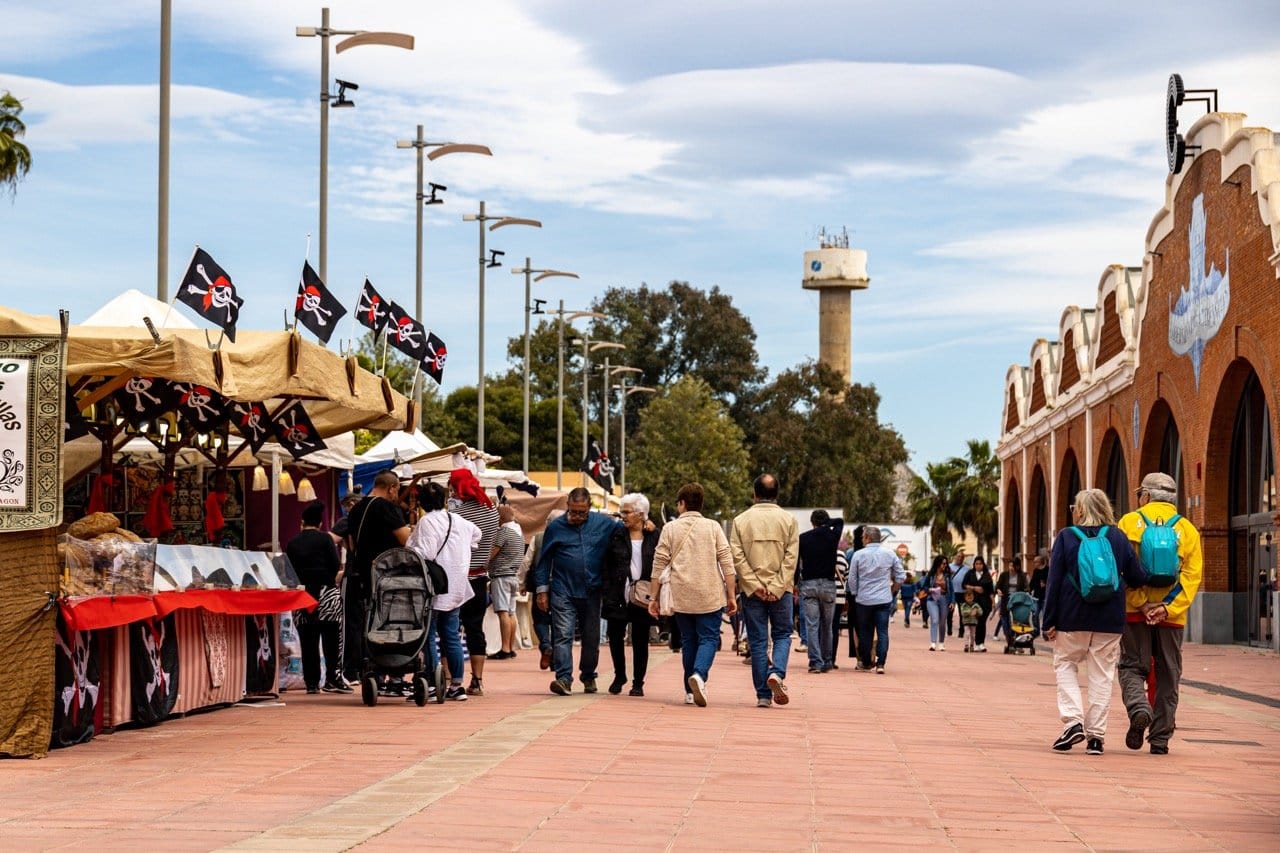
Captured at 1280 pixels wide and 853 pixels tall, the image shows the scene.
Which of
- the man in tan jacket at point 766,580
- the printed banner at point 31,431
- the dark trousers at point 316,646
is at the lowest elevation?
the dark trousers at point 316,646

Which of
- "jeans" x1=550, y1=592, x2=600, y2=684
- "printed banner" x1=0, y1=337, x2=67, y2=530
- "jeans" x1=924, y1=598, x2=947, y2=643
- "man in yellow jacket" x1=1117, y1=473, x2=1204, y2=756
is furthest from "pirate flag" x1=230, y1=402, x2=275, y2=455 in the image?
"jeans" x1=924, y1=598, x2=947, y2=643

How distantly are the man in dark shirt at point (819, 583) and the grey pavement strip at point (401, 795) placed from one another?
8.34 meters

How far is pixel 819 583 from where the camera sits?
22.1 m

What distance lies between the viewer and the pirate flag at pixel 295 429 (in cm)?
1838

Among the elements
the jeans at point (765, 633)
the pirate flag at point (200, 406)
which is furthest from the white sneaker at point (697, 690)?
the pirate flag at point (200, 406)

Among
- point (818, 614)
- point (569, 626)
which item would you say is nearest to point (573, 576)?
point (569, 626)

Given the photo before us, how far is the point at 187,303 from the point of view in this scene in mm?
14125

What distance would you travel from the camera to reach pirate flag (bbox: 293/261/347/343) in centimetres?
1703

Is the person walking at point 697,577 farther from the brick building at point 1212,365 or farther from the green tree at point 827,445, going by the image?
the green tree at point 827,445

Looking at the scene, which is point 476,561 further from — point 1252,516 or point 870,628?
point 1252,516

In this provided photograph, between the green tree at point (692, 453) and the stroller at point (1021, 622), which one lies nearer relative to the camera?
the stroller at point (1021, 622)

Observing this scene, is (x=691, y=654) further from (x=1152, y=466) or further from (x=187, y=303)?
(x=1152, y=466)

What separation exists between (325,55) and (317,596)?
1333 centimetres

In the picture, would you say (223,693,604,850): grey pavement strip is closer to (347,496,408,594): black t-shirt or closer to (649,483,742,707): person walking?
(649,483,742,707): person walking
